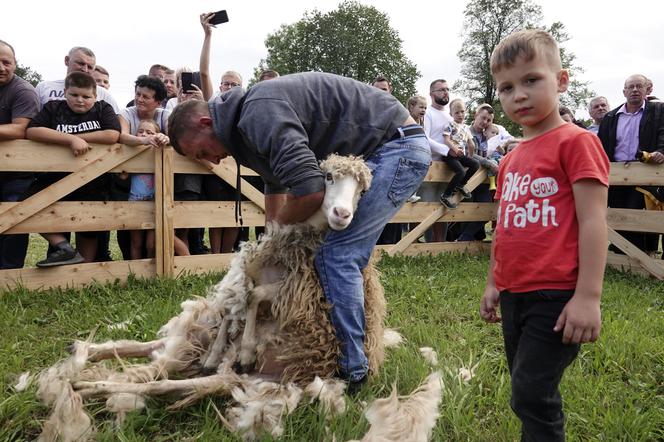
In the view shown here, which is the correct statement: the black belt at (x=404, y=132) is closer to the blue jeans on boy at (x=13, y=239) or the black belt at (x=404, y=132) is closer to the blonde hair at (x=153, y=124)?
the blonde hair at (x=153, y=124)

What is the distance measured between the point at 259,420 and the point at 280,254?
780 millimetres

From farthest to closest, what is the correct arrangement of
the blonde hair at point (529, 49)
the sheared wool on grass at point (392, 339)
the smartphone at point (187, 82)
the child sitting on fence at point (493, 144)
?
1. the child sitting on fence at point (493, 144)
2. the smartphone at point (187, 82)
3. the sheared wool on grass at point (392, 339)
4. the blonde hair at point (529, 49)

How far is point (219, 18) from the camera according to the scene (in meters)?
5.02

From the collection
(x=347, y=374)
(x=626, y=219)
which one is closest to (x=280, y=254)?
(x=347, y=374)

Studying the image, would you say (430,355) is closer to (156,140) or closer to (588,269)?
(588,269)

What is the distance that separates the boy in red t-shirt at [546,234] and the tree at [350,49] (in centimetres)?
3499

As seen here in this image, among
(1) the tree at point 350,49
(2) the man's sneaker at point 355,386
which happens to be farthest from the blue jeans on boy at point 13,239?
(1) the tree at point 350,49

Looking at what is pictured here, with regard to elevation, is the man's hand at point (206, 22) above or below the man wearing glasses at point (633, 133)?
above

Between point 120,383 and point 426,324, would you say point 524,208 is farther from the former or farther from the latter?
point 426,324

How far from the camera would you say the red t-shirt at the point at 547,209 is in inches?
60.5

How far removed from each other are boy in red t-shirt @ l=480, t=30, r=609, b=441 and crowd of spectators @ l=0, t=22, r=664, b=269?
12.1 ft

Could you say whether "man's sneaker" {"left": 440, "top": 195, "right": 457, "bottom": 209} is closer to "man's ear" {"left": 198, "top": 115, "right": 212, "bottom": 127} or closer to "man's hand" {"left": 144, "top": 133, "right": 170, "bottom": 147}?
"man's hand" {"left": 144, "top": 133, "right": 170, "bottom": 147}

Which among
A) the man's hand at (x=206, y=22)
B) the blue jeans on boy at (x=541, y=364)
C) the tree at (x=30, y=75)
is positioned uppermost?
the tree at (x=30, y=75)

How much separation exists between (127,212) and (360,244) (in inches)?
116
